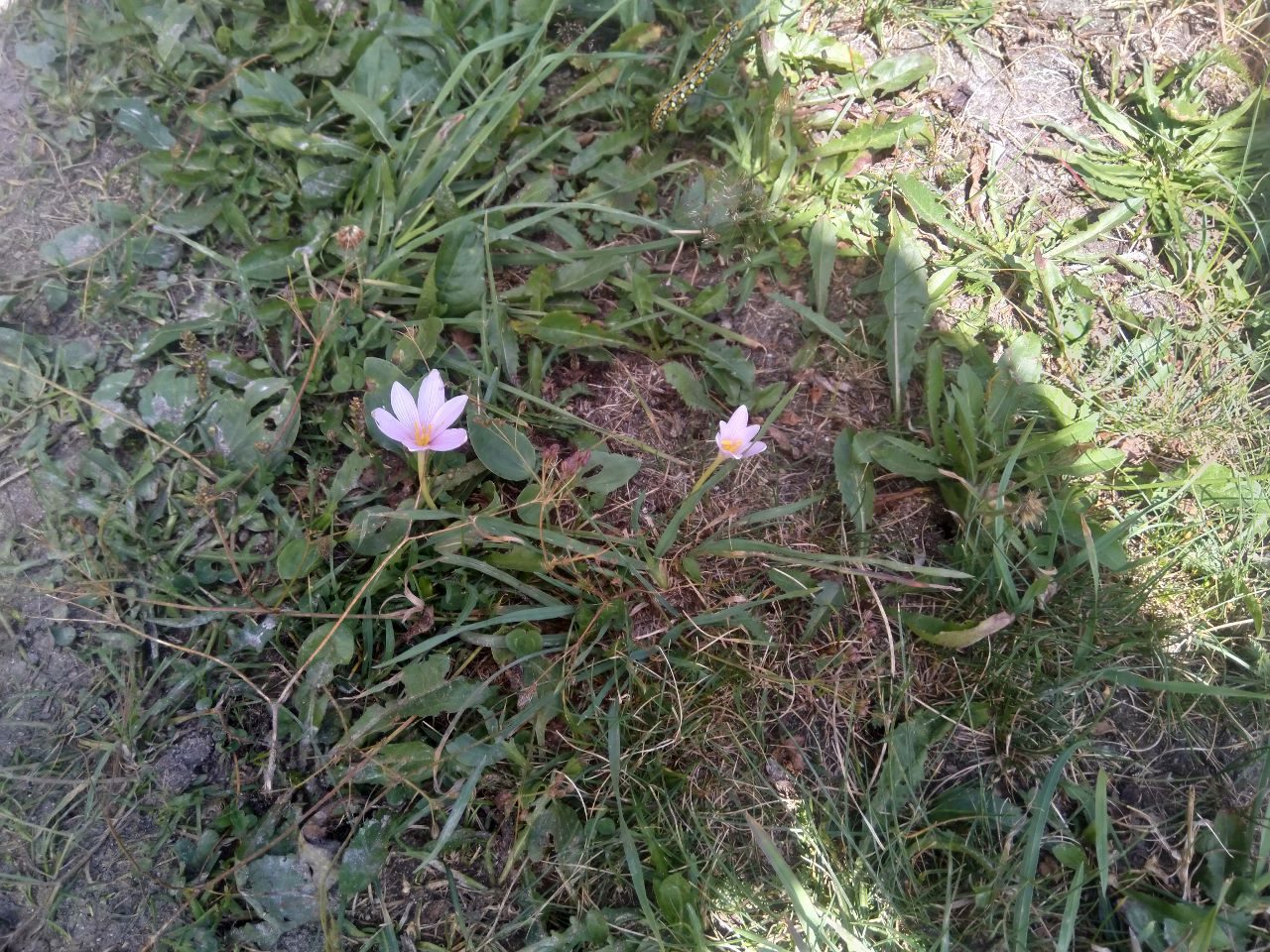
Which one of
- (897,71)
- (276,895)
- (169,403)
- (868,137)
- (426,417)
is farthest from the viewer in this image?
(897,71)

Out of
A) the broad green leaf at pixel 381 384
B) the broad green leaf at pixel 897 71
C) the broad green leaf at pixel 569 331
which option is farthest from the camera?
the broad green leaf at pixel 897 71

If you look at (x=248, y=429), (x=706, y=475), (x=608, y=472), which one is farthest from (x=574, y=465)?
(x=248, y=429)

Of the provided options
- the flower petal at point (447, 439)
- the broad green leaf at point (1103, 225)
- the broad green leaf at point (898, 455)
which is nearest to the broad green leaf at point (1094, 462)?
the broad green leaf at point (898, 455)

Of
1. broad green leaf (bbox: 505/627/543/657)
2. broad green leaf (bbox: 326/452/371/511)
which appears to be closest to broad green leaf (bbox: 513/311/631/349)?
broad green leaf (bbox: 326/452/371/511)

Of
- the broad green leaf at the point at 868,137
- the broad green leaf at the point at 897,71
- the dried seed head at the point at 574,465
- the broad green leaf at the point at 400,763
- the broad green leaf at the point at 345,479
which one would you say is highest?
the broad green leaf at the point at 897,71

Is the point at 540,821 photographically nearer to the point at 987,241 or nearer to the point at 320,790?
the point at 320,790

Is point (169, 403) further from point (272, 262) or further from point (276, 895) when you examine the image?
point (276, 895)

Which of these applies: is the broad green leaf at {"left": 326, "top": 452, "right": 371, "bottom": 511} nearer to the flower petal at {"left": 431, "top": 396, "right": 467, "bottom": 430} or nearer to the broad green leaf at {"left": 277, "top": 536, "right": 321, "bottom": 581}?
the broad green leaf at {"left": 277, "top": 536, "right": 321, "bottom": 581}

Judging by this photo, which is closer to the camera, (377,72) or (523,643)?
(523,643)

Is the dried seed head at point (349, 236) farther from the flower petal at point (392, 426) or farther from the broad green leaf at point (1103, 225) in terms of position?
the broad green leaf at point (1103, 225)
